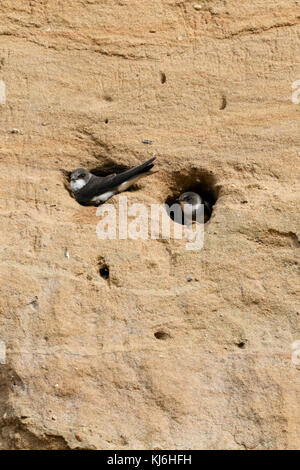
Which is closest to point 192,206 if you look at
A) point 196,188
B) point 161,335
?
point 196,188

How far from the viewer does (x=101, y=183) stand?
3098mm

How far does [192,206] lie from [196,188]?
10cm

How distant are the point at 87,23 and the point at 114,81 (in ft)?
0.95

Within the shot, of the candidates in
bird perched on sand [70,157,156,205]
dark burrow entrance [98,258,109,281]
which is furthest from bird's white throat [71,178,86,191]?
dark burrow entrance [98,258,109,281]

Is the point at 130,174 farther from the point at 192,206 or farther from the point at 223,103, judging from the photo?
the point at 223,103

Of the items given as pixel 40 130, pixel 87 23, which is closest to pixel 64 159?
pixel 40 130

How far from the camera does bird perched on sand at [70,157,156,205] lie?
9.94 feet

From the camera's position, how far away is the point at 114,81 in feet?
10.6

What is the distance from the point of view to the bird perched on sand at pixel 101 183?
3.03 m

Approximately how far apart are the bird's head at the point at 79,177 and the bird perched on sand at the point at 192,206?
1.11 feet

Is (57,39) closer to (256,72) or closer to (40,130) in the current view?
(40,130)

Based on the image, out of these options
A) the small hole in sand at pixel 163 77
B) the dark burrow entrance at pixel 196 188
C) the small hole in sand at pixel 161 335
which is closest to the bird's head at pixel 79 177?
the dark burrow entrance at pixel 196 188

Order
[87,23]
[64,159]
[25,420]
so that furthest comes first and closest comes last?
1. [87,23]
2. [64,159]
3. [25,420]

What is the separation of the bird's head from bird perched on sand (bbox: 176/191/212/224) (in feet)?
1.11
